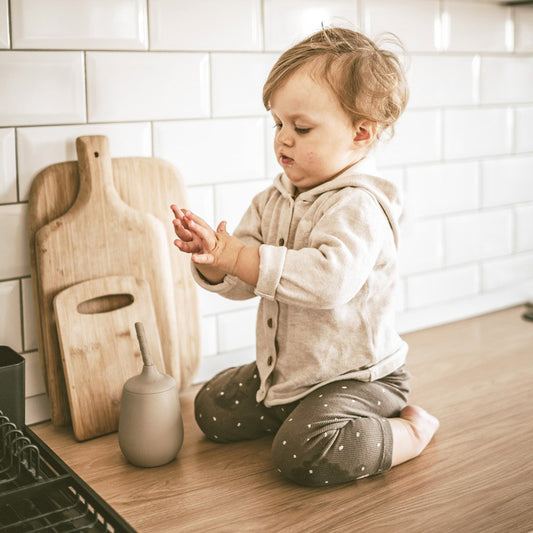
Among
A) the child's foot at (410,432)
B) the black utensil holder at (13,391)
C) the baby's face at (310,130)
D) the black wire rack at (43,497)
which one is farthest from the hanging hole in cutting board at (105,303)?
the child's foot at (410,432)

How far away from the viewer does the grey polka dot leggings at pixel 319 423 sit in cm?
104

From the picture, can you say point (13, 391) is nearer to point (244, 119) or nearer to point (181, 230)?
point (181, 230)

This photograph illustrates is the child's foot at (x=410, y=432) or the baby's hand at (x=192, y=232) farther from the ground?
the baby's hand at (x=192, y=232)

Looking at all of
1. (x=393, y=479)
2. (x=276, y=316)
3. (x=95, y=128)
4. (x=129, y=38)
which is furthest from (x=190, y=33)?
(x=393, y=479)

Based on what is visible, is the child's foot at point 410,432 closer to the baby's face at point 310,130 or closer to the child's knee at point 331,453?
the child's knee at point 331,453

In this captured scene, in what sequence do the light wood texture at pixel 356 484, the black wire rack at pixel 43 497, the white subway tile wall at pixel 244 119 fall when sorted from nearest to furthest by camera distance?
the black wire rack at pixel 43 497, the light wood texture at pixel 356 484, the white subway tile wall at pixel 244 119

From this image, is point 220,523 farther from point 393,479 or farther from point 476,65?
point 476,65

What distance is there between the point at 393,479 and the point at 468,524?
145 millimetres

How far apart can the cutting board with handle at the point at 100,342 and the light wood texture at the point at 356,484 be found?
5cm

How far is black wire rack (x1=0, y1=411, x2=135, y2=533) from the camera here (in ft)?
2.77

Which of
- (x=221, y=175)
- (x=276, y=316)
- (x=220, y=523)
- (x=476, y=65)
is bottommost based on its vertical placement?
(x=220, y=523)

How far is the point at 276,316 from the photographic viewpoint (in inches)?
45.3

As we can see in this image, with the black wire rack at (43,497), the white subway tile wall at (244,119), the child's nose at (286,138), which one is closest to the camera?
the black wire rack at (43,497)

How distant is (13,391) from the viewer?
1103mm
